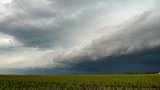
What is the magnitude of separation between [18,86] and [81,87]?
32.6 ft

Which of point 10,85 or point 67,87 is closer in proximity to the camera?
point 10,85

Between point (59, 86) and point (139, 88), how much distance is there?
12982 millimetres

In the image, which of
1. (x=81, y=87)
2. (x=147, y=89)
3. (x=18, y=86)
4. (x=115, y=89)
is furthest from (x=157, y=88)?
(x=18, y=86)

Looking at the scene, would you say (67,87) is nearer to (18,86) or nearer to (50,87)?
(50,87)

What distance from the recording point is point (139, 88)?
5222cm

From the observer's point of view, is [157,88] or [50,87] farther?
[50,87]

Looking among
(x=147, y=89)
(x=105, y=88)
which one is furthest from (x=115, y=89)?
(x=147, y=89)

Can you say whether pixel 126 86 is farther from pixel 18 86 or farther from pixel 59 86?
pixel 18 86

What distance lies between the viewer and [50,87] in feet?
180

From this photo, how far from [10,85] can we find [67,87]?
901 centimetres

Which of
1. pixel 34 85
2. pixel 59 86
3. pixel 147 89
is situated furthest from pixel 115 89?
pixel 34 85

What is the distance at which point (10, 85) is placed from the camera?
48.8m

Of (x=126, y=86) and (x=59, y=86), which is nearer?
(x=126, y=86)

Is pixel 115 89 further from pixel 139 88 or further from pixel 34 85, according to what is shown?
pixel 34 85
